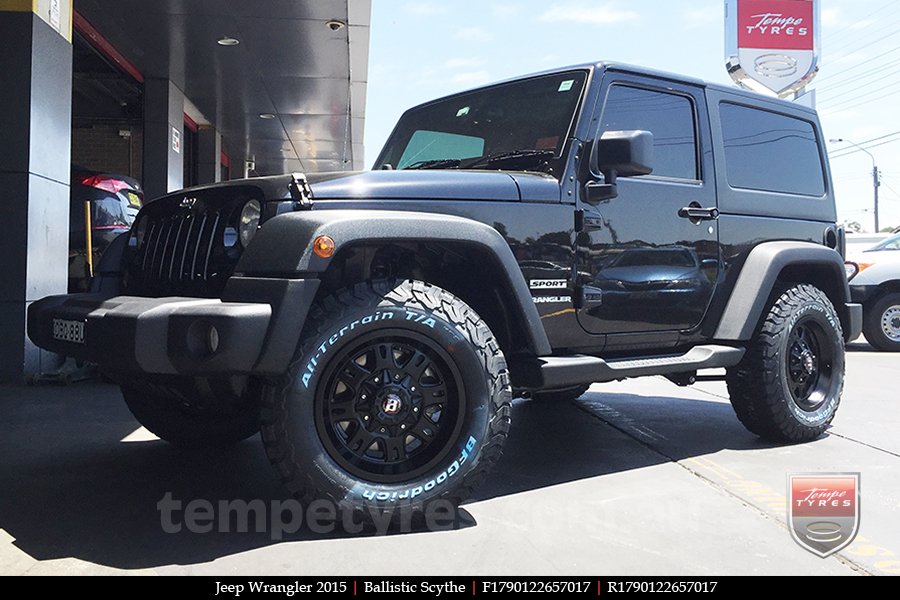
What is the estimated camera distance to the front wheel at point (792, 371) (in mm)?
4570

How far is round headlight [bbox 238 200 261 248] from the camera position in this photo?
10.4 feet

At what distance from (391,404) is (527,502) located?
856mm

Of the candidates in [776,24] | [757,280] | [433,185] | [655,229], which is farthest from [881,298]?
[776,24]

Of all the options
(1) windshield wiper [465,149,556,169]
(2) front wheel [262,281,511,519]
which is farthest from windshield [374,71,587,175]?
(2) front wheel [262,281,511,519]

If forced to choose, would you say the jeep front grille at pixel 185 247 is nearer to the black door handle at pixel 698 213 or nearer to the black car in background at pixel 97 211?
the black door handle at pixel 698 213

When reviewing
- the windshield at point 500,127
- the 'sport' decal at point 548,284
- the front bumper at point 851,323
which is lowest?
the front bumper at point 851,323

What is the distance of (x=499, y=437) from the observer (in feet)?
10.5

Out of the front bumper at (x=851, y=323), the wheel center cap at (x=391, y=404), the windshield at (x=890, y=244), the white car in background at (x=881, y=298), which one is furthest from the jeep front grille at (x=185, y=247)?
the windshield at (x=890, y=244)

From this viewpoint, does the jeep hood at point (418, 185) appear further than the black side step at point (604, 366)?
No

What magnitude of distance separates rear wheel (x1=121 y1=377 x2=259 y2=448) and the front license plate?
368 mm

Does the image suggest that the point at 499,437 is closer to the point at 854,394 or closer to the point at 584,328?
the point at 584,328

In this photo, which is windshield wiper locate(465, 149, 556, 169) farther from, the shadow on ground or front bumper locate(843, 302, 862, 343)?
front bumper locate(843, 302, 862, 343)

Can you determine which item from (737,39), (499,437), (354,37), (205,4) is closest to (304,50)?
(354,37)

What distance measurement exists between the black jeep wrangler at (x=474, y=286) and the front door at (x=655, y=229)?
1 centimetres
